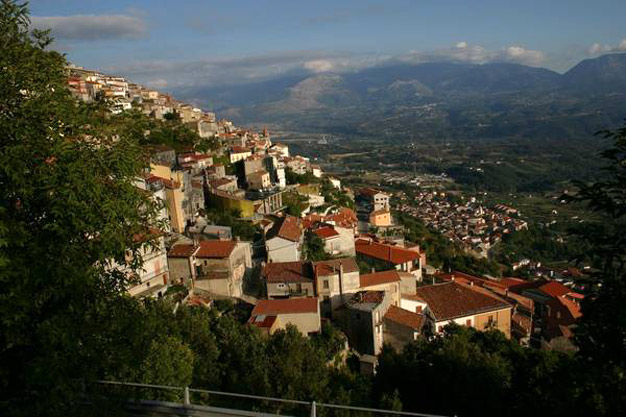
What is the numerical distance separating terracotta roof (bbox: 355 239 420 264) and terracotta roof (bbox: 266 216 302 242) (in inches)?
237

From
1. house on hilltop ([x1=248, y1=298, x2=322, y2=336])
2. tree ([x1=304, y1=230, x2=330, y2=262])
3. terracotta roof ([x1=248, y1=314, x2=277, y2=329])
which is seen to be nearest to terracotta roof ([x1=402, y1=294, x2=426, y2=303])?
tree ([x1=304, y1=230, x2=330, y2=262])

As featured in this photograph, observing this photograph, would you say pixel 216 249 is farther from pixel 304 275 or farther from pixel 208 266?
pixel 304 275

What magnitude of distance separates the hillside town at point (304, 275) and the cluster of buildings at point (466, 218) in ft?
105

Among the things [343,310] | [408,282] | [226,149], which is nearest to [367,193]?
[226,149]

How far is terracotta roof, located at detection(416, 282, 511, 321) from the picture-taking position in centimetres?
2859

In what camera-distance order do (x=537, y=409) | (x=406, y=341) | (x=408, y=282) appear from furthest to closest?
1. (x=408, y=282)
2. (x=406, y=341)
3. (x=537, y=409)

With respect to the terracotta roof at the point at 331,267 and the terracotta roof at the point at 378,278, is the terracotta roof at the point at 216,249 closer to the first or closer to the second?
the terracotta roof at the point at 331,267

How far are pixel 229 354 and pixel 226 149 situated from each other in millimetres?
42243

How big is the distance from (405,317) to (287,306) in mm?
6222

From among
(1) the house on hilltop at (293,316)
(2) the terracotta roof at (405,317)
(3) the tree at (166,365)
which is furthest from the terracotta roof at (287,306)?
(3) the tree at (166,365)

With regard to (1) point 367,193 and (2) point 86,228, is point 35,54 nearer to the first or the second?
(2) point 86,228

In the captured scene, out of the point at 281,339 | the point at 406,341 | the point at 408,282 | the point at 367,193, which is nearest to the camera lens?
the point at 281,339

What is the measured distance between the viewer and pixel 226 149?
5659 cm

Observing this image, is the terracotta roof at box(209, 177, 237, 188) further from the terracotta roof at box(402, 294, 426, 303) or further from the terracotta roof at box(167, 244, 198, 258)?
the terracotta roof at box(402, 294, 426, 303)
